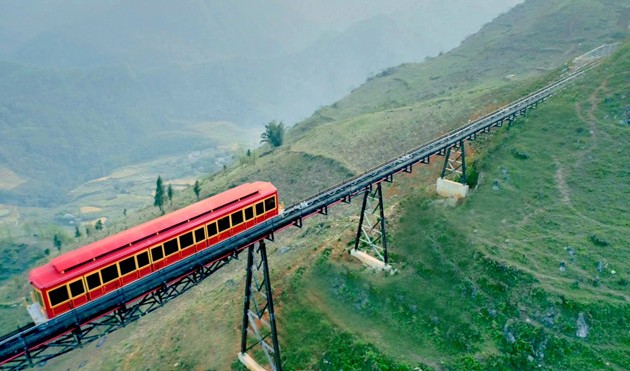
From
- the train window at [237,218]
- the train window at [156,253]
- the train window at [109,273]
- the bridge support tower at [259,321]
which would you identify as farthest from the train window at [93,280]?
the bridge support tower at [259,321]

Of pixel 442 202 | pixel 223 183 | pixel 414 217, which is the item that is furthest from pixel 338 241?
pixel 223 183

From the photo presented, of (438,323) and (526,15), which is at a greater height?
(526,15)

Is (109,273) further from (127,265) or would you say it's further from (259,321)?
(259,321)

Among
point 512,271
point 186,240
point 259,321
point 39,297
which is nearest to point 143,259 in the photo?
point 186,240

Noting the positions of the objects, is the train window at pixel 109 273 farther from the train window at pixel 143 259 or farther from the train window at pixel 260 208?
the train window at pixel 260 208

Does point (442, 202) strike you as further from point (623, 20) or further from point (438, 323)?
point (623, 20)
